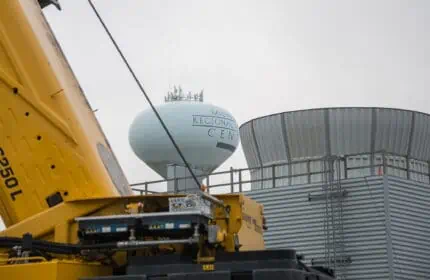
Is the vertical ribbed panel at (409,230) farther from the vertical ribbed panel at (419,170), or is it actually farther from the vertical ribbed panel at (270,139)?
the vertical ribbed panel at (270,139)

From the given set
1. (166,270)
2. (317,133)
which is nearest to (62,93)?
(166,270)

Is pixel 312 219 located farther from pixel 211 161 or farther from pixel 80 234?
pixel 211 161

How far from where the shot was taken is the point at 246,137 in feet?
107

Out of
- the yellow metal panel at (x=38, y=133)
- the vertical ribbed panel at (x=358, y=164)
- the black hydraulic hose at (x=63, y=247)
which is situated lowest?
the black hydraulic hose at (x=63, y=247)

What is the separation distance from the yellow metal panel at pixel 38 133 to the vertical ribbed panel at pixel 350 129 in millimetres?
17465

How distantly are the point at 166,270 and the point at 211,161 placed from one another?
36534mm

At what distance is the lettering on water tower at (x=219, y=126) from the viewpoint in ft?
153

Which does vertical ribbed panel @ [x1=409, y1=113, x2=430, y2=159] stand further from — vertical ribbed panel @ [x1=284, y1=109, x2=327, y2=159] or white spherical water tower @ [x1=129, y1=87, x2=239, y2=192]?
white spherical water tower @ [x1=129, y1=87, x2=239, y2=192]

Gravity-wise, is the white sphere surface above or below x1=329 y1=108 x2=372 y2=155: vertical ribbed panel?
above

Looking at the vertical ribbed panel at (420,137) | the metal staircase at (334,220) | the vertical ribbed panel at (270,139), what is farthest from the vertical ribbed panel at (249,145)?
the metal staircase at (334,220)

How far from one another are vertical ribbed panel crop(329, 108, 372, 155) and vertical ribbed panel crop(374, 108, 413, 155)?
340mm

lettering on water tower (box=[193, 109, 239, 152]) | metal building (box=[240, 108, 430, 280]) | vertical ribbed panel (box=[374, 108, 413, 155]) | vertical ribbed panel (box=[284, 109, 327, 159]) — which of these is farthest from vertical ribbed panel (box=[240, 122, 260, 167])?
lettering on water tower (box=[193, 109, 239, 152])

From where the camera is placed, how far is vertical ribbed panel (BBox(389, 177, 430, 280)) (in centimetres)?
2477

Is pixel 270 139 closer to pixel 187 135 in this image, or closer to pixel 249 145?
pixel 249 145
